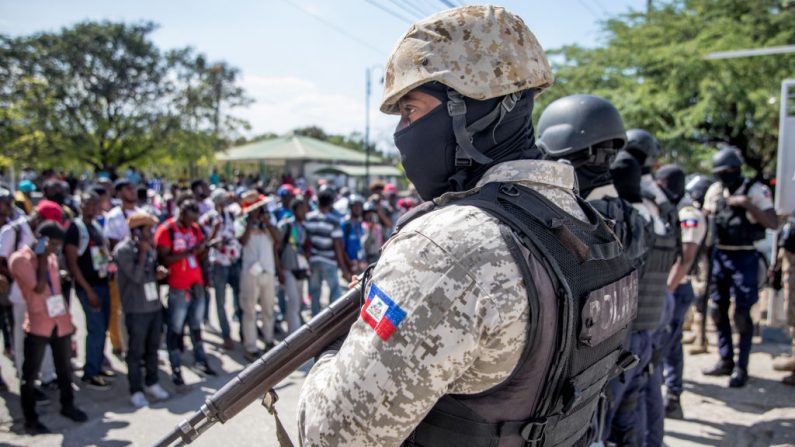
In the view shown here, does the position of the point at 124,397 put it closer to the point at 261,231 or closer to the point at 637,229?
the point at 261,231

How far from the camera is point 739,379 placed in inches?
207

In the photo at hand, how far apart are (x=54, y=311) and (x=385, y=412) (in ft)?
13.4

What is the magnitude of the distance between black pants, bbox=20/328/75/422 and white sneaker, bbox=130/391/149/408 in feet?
1.66

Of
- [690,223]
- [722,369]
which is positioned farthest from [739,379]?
[690,223]

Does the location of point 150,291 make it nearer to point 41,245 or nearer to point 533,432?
point 41,245

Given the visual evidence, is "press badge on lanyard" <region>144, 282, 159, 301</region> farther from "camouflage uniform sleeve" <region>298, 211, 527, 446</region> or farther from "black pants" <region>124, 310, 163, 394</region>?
"camouflage uniform sleeve" <region>298, 211, 527, 446</region>

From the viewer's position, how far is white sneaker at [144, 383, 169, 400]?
16.1ft

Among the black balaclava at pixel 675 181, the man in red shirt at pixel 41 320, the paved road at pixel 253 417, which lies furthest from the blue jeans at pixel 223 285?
the black balaclava at pixel 675 181

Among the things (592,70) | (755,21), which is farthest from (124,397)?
(755,21)

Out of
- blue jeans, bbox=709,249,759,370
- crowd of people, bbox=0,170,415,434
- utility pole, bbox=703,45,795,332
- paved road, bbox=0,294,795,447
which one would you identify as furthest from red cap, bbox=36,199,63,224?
utility pole, bbox=703,45,795,332

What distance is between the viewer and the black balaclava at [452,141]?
1432mm

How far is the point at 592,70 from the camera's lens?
13.2 m

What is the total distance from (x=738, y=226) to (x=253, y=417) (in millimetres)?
4827

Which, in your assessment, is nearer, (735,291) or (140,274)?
(140,274)
